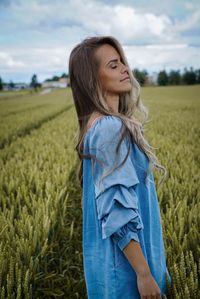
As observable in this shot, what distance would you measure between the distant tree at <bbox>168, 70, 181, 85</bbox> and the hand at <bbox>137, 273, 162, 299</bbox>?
223 ft

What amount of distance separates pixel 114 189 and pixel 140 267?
26cm

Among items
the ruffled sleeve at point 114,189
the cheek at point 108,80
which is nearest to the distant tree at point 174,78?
the cheek at point 108,80

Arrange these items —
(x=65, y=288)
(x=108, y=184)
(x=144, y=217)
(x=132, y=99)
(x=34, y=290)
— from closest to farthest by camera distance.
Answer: (x=108, y=184)
(x=144, y=217)
(x=132, y=99)
(x=34, y=290)
(x=65, y=288)

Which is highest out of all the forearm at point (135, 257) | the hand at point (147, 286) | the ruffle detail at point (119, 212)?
the ruffle detail at point (119, 212)

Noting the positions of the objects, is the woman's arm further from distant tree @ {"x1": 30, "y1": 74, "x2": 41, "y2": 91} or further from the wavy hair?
distant tree @ {"x1": 30, "y1": 74, "x2": 41, "y2": 91}

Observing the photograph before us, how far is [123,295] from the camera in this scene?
128 cm

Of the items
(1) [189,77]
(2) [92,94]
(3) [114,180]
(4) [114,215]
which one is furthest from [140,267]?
(1) [189,77]

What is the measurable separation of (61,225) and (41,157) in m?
2.31

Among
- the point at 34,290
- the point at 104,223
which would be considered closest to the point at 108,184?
the point at 104,223

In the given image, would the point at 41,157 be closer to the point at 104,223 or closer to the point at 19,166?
the point at 19,166

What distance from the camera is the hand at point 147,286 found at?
1200mm

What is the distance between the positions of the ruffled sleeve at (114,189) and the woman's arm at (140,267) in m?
0.02

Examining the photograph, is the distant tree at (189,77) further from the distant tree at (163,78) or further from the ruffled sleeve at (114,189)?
the ruffled sleeve at (114,189)

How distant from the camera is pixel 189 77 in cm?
6256
